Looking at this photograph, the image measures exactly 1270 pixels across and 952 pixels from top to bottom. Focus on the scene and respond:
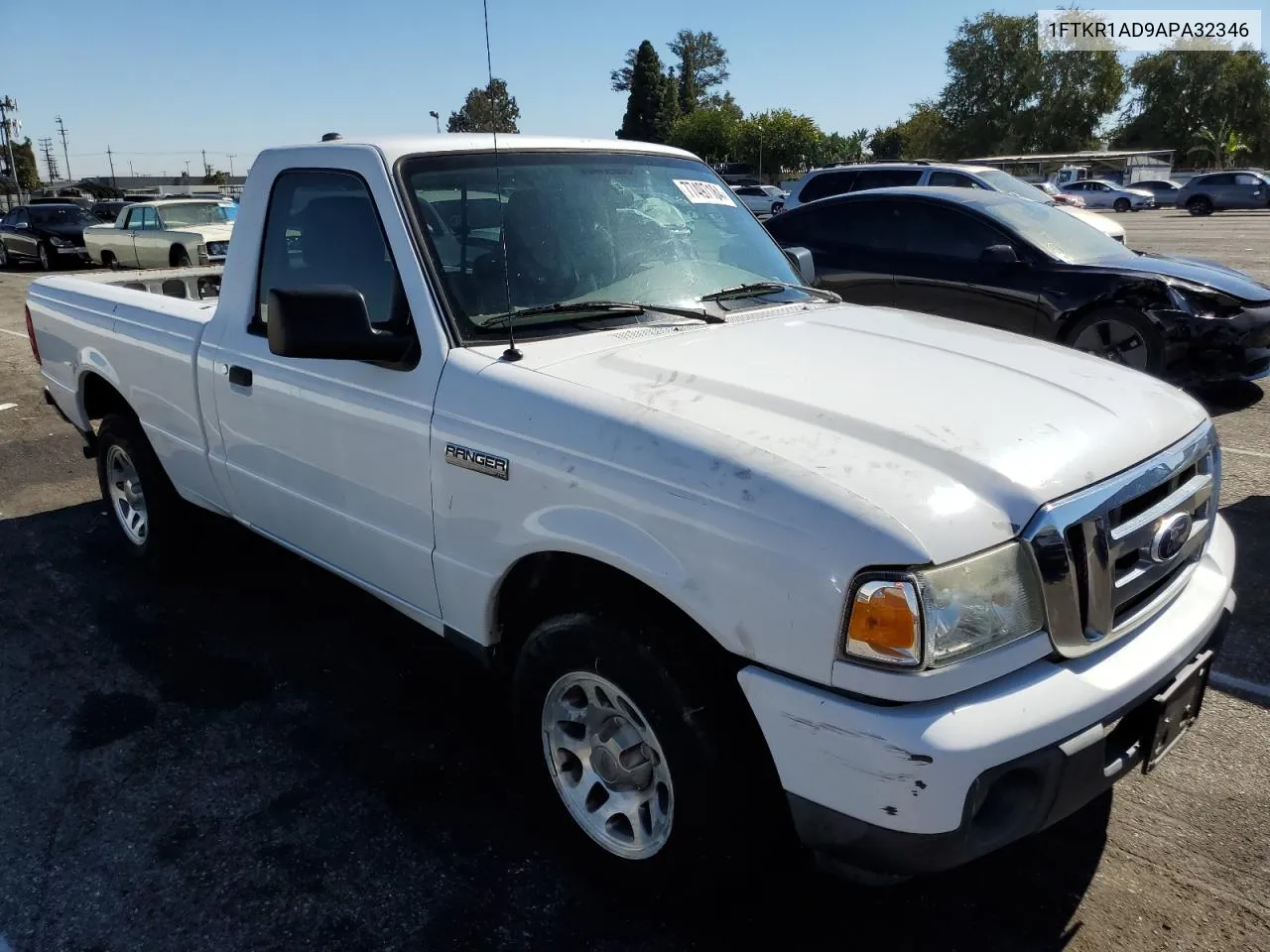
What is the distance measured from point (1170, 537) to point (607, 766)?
150cm

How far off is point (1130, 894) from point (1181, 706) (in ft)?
2.02

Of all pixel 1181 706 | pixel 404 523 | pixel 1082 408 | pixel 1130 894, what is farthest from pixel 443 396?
pixel 1130 894

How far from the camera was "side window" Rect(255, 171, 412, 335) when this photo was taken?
10.1 ft

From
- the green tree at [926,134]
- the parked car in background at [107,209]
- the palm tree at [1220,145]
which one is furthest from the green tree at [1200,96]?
the parked car in background at [107,209]

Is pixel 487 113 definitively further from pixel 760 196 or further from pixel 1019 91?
pixel 1019 91

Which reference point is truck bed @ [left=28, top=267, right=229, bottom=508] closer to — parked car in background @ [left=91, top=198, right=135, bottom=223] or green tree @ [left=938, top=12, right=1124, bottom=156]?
parked car in background @ [left=91, top=198, right=135, bottom=223]

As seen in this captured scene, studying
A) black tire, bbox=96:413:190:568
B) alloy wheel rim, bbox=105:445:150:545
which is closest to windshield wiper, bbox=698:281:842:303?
black tire, bbox=96:413:190:568

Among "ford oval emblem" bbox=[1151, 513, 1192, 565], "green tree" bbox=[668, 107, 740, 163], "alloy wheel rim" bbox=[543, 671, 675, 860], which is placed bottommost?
"alloy wheel rim" bbox=[543, 671, 675, 860]

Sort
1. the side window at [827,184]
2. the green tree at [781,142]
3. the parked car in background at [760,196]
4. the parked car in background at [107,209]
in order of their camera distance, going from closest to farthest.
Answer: the side window at [827,184] < the parked car in background at [760,196] < the parked car in background at [107,209] < the green tree at [781,142]

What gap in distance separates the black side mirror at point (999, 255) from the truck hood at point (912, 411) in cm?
459

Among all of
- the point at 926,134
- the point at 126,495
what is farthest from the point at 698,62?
the point at 126,495

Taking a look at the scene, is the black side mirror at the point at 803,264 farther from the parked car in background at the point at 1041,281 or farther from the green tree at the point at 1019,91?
the green tree at the point at 1019,91

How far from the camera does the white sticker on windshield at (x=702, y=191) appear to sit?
3676 millimetres

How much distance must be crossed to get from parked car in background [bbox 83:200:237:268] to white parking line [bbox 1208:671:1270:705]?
49.0 feet
